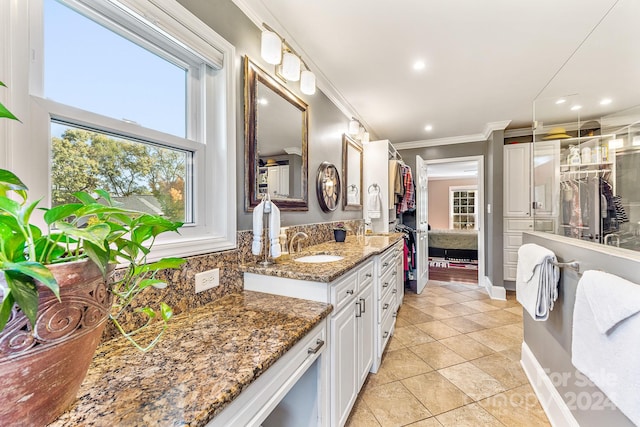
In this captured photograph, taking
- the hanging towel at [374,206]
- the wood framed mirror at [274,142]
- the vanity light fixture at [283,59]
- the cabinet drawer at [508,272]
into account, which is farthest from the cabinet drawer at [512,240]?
the vanity light fixture at [283,59]

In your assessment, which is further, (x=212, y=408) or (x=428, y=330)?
(x=428, y=330)

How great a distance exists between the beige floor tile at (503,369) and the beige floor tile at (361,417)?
39.9 inches

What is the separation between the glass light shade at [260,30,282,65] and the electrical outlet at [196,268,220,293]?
4.06ft

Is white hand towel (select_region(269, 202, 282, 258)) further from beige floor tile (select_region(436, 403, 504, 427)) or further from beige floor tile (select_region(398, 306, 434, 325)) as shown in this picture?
beige floor tile (select_region(398, 306, 434, 325))

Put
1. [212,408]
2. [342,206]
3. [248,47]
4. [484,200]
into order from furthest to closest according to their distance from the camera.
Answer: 1. [484,200]
2. [342,206]
3. [248,47]
4. [212,408]

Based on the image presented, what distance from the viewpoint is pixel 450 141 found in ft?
14.1

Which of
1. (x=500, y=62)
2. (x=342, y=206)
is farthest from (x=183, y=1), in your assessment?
(x=500, y=62)

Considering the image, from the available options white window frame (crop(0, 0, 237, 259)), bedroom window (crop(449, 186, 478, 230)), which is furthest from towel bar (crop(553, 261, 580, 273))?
bedroom window (crop(449, 186, 478, 230))

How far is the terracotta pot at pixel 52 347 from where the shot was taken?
0.39 m

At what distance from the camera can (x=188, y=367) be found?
70cm

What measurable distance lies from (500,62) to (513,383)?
8.10ft

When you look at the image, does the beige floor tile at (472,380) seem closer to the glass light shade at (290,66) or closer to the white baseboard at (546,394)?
the white baseboard at (546,394)

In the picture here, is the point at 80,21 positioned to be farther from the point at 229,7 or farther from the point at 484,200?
the point at 484,200

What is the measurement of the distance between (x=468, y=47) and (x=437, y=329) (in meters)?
2.55
